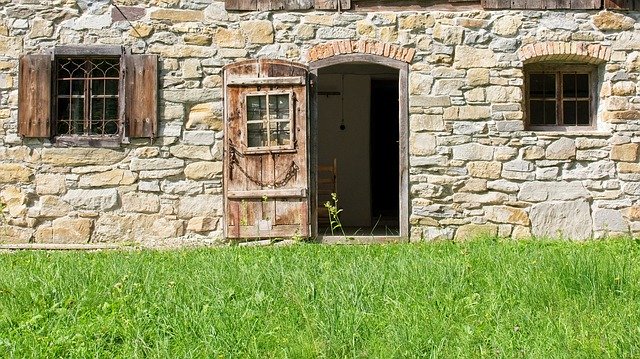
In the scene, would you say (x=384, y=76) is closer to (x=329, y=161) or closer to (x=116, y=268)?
(x=329, y=161)

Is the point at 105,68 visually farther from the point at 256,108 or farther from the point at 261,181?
the point at 261,181

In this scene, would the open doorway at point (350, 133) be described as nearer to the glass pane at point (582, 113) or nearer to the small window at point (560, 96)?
the small window at point (560, 96)

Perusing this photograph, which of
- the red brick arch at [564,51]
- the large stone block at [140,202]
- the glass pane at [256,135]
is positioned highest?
the red brick arch at [564,51]

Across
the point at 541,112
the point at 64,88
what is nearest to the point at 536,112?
the point at 541,112

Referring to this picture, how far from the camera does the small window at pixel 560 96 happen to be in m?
8.00

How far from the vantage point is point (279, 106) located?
25.1 feet

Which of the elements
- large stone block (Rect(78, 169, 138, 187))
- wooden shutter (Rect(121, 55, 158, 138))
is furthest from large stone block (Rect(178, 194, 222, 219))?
wooden shutter (Rect(121, 55, 158, 138))

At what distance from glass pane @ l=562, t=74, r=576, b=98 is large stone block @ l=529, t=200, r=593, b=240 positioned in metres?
1.38

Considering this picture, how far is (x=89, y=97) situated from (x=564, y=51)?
223 inches

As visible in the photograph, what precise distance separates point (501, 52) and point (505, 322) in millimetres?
4885

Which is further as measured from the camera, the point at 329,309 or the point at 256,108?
the point at 256,108

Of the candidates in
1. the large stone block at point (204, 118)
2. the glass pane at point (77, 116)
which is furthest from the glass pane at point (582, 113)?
the glass pane at point (77, 116)

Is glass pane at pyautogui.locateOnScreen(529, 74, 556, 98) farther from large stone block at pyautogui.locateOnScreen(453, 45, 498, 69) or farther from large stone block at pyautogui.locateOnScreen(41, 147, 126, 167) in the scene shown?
large stone block at pyautogui.locateOnScreen(41, 147, 126, 167)

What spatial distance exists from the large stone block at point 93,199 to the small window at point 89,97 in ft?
2.29
